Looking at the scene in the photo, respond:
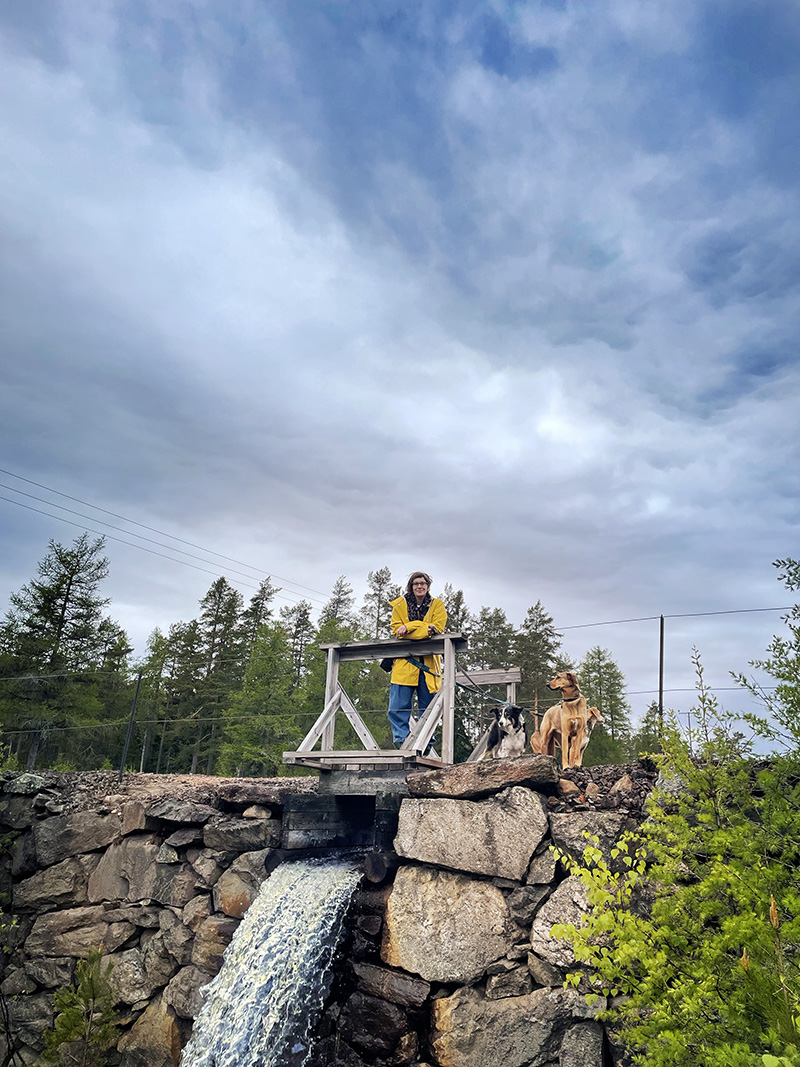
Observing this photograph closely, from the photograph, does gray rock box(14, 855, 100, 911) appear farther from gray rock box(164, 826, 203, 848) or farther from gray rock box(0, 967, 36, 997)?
gray rock box(164, 826, 203, 848)

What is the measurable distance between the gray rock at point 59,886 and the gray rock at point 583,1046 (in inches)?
222

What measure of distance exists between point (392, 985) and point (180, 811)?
315 centimetres

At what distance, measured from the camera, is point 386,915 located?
5.17 metres

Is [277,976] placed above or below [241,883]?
below

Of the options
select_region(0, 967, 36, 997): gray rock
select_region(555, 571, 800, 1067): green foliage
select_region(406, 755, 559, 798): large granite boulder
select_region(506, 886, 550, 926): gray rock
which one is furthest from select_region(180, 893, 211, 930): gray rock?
select_region(555, 571, 800, 1067): green foliage

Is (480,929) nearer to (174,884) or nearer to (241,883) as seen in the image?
(241,883)

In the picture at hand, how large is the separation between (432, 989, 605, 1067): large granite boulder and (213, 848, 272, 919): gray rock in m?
2.30

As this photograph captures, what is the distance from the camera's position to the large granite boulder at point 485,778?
4.97m

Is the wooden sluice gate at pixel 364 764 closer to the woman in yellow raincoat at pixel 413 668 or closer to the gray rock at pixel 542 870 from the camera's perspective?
the woman in yellow raincoat at pixel 413 668

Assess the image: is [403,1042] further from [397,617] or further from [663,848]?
[397,617]

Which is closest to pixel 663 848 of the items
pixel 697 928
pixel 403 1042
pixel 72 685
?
pixel 697 928

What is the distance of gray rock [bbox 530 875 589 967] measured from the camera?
444 cm

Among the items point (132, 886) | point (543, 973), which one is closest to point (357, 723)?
point (543, 973)

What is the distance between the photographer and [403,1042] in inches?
187
